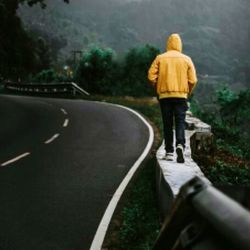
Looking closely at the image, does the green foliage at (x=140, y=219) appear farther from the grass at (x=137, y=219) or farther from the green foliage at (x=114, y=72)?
the green foliage at (x=114, y=72)

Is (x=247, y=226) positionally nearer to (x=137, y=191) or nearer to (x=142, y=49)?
(x=137, y=191)

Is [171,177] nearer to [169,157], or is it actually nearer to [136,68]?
[169,157]

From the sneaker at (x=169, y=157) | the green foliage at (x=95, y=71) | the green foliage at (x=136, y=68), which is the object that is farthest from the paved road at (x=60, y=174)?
the green foliage at (x=136, y=68)

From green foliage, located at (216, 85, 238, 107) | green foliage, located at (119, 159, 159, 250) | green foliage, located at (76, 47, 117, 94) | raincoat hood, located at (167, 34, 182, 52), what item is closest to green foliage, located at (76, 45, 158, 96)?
green foliage, located at (76, 47, 117, 94)

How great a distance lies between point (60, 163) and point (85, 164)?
1.81 ft

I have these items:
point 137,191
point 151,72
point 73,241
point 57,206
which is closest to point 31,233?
point 73,241

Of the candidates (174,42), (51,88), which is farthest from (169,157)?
(51,88)

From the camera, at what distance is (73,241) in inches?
250

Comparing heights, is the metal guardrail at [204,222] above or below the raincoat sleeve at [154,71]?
below

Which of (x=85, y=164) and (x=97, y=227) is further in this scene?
(x=85, y=164)

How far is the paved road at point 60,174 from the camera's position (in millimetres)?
6664

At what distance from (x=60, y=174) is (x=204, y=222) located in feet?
26.2

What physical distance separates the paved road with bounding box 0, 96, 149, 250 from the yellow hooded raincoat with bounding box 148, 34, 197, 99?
2.07 m

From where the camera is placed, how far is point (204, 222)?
2.38 metres
